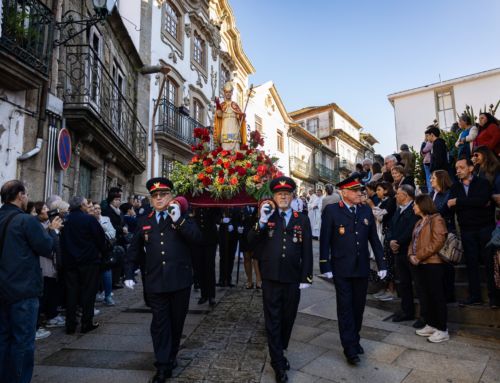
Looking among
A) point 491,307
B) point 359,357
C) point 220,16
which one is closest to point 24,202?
point 359,357

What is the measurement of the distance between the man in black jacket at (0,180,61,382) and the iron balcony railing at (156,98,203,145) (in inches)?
523

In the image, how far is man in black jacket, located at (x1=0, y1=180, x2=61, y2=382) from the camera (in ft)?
11.1

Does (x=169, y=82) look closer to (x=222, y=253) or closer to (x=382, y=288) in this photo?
(x=222, y=253)

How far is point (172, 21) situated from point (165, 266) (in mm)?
17635

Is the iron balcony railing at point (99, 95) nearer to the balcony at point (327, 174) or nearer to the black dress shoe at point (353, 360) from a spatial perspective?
the black dress shoe at point (353, 360)

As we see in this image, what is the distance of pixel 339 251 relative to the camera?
452 cm

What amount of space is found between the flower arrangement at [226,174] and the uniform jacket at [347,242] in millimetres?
1131

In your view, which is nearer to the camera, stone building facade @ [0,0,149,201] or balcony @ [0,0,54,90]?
balcony @ [0,0,54,90]

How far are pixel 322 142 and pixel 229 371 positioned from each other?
3501 cm

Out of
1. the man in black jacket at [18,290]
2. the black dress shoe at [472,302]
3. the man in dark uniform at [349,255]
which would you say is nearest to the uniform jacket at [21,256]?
the man in black jacket at [18,290]

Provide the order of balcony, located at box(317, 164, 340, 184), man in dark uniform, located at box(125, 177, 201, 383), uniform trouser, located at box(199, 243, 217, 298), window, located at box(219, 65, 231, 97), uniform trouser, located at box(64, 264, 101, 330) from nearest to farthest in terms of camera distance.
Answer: man in dark uniform, located at box(125, 177, 201, 383) → uniform trouser, located at box(64, 264, 101, 330) → uniform trouser, located at box(199, 243, 217, 298) → window, located at box(219, 65, 231, 97) → balcony, located at box(317, 164, 340, 184)

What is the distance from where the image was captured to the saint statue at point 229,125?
719 cm

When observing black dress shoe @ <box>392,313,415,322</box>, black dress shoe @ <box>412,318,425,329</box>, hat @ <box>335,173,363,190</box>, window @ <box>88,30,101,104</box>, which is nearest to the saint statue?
hat @ <box>335,173,363,190</box>

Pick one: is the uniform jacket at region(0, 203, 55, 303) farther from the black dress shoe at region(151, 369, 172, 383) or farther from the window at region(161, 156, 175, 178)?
the window at region(161, 156, 175, 178)
